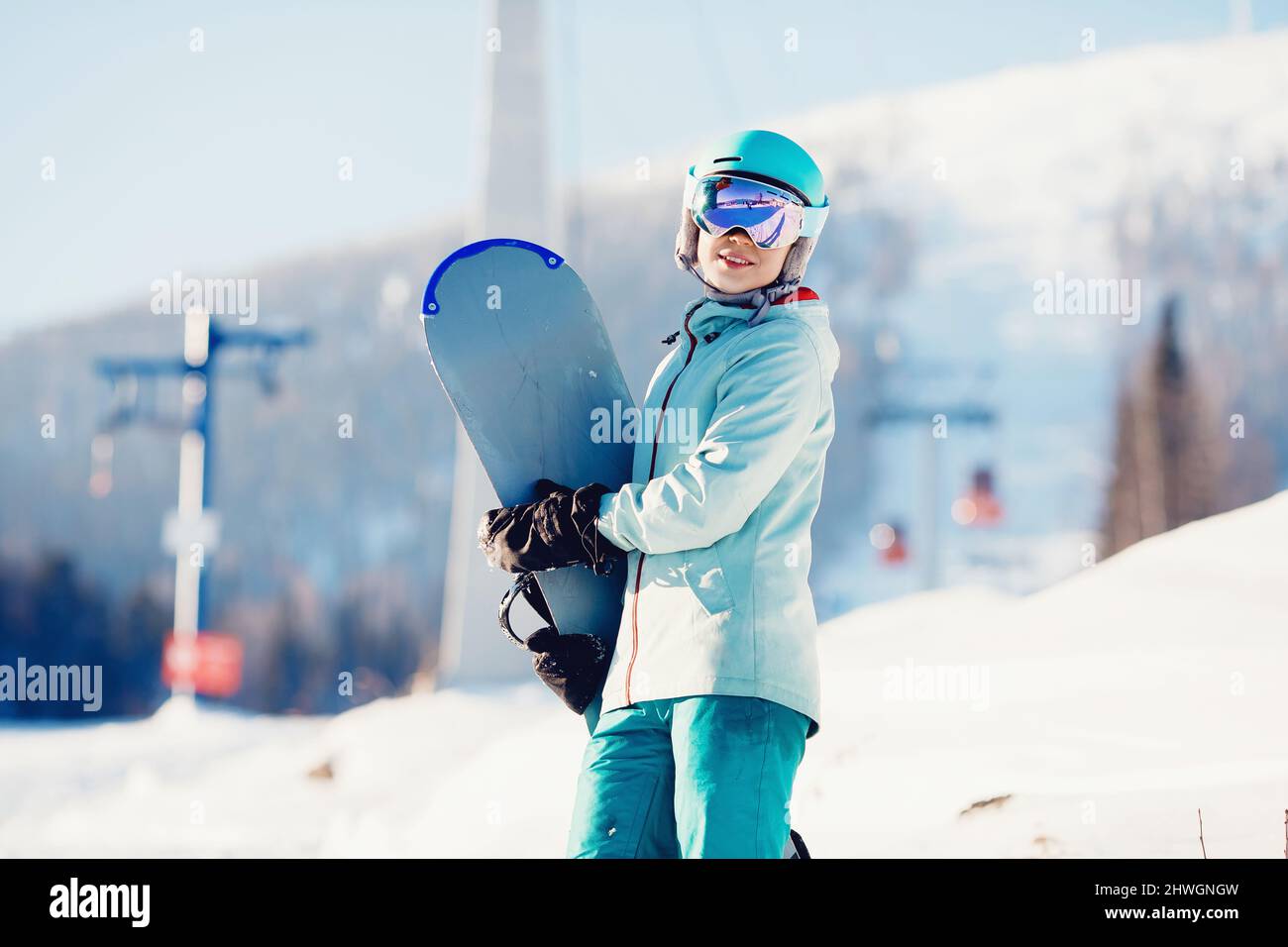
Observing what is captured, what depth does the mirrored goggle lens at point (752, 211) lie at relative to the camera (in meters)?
2.21

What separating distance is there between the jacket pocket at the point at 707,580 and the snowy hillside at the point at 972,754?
62.1 inches

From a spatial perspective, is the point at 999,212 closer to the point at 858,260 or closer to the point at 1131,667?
the point at 858,260

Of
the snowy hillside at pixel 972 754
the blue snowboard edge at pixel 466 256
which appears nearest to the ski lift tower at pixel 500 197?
the snowy hillside at pixel 972 754

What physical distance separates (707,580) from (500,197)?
7.03 meters

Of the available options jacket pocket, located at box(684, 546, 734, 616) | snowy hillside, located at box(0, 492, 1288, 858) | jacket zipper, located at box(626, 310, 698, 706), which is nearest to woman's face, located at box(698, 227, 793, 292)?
jacket zipper, located at box(626, 310, 698, 706)

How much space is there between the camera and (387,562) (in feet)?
159

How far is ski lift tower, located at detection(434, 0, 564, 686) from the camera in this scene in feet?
28.5

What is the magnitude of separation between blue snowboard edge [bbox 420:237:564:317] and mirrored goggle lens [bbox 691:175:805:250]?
39 cm

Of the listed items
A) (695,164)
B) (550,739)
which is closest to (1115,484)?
(550,739)

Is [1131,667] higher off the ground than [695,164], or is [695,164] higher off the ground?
[695,164]

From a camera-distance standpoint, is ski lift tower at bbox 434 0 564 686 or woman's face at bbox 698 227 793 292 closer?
woman's face at bbox 698 227 793 292

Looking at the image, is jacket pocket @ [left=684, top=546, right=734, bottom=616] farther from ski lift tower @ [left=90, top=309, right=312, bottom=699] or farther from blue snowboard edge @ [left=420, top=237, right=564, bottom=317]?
ski lift tower @ [left=90, top=309, right=312, bottom=699]

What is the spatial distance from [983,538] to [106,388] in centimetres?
3625

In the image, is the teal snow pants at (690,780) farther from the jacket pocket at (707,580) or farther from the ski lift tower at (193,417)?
the ski lift tower at (193,417)
